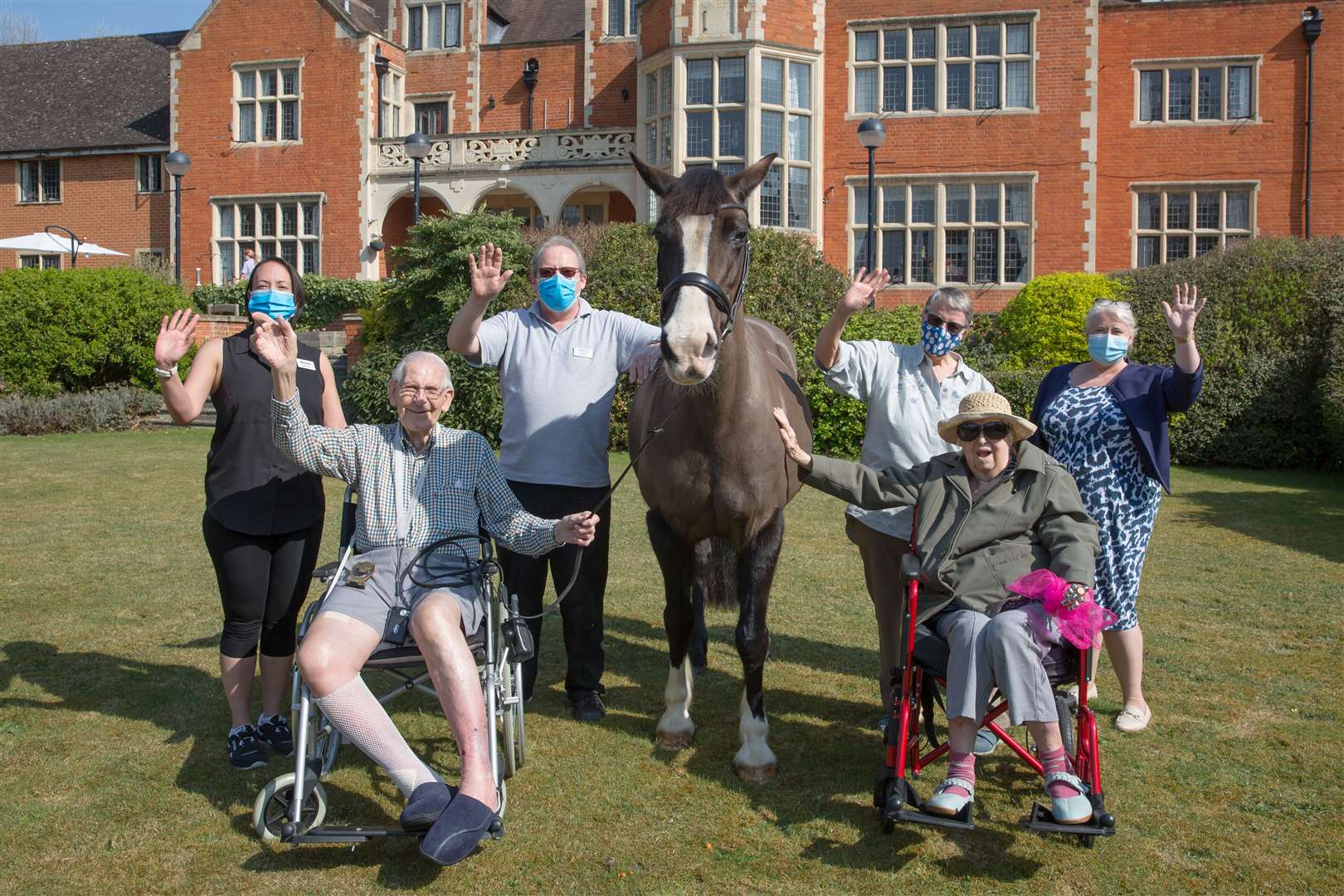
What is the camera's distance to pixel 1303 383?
14.5 metres

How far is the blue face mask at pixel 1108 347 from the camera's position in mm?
4777

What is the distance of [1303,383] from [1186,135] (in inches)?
400

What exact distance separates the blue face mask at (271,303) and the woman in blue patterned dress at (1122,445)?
138 inches

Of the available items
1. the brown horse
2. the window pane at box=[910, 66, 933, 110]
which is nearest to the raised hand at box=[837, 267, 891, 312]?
the brown horse

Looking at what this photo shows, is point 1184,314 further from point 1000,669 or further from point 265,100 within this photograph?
point 265,100

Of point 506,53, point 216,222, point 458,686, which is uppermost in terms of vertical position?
point 506,53

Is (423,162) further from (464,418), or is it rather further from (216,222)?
(464,418)

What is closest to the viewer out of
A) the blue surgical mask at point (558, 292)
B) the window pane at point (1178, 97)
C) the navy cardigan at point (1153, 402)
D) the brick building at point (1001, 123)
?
the navy cardigan at point (1153, 402)

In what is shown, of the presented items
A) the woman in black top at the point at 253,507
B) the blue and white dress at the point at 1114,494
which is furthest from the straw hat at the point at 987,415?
the woman in black top at the point at 253,507

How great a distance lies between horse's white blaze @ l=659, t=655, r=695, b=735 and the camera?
4.74 m

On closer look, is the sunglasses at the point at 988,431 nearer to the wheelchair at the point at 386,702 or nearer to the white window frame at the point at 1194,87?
the wheelchair at the point at 386,702

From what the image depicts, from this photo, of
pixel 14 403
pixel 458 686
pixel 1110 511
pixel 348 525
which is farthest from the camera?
pixel 14 403

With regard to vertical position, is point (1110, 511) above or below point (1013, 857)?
above

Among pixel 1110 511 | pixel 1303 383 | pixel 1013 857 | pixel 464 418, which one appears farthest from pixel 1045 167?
pixel 1013 857
